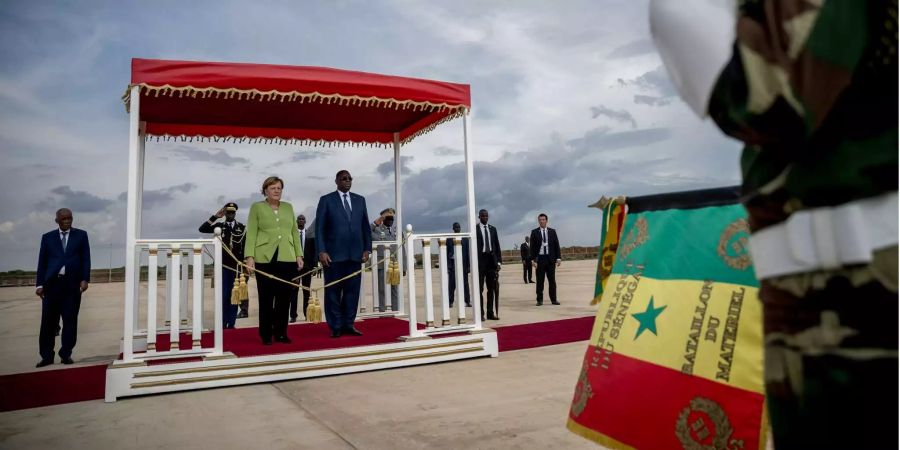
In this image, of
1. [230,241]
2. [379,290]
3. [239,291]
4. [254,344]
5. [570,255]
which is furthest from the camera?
[570,255]

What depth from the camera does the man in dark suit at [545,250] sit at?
10630 millimetres

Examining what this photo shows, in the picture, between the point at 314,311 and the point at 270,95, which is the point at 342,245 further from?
the point at 270,95

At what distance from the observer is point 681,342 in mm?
1645

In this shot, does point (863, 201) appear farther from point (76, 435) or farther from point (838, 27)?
point (76, 435)

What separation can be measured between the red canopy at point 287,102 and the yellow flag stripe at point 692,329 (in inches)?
159

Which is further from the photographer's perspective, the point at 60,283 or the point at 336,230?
the point at 336,230

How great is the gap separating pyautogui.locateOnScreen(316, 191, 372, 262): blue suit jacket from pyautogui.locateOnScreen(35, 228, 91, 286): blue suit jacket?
2382mm

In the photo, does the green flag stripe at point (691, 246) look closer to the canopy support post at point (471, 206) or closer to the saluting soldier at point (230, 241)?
the canopy support post at point (471, 206)

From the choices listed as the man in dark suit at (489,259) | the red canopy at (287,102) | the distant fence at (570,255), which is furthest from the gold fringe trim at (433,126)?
the distant fence at (570,255)

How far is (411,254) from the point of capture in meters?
5.54

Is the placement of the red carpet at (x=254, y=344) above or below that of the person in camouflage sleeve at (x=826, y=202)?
below

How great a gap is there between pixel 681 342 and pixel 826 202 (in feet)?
2.85

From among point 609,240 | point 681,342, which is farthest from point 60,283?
point 681,342

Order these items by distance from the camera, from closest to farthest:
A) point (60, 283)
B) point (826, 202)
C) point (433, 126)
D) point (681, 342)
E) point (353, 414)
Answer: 1. point (826, 202)
2. point (681, 342)
3. point (353, 414)
4. point (60, 283)
5. point (433, 126)
